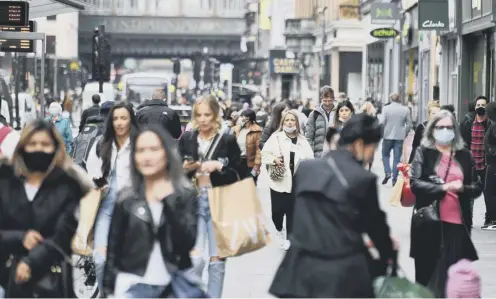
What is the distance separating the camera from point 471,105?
19344mm

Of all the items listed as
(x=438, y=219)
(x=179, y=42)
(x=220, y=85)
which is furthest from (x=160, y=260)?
(x=179, y=42)

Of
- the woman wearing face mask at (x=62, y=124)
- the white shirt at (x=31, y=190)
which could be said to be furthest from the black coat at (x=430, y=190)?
the woman wearing face mask at (x=62, y=124)

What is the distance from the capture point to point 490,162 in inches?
678

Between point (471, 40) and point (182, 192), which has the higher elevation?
point (471, 40)

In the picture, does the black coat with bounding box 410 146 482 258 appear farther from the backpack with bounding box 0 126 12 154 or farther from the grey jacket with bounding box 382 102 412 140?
the grey jacket with bounding box 382 102 412 140

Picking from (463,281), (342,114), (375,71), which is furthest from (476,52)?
(463,281)

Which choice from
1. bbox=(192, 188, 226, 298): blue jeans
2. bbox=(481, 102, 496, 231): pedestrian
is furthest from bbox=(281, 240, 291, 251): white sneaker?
bbox=(192, 188, 226, 298): blue jeans

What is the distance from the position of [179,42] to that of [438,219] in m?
128

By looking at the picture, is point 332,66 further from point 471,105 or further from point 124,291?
point 124,291

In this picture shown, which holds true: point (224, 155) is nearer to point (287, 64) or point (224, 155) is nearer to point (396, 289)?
point (396, 289)

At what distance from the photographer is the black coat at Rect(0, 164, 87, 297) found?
7.09 m

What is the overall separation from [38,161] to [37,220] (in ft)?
1.05

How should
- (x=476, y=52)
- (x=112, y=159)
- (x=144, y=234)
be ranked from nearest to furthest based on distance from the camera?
1. (x=144, y=234)
2. (x=112, y=159)
3. (x=476, y=52)

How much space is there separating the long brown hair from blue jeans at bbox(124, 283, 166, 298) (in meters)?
0.80
